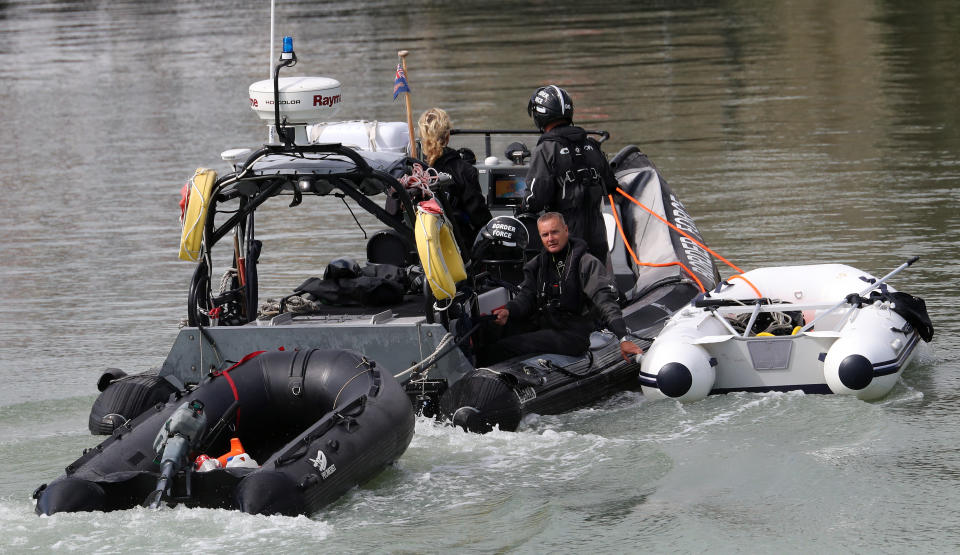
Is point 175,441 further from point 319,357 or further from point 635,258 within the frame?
point 635,258

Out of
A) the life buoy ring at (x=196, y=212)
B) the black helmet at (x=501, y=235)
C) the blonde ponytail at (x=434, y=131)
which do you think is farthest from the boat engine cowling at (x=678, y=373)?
the life buoy ring at (x=196, y=212)

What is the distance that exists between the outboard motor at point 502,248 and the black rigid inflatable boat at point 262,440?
1.59m

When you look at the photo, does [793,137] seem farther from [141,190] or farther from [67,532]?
[67,532]

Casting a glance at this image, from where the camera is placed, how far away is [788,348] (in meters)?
7.39

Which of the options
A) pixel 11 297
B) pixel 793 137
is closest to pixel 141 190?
pixel 11 297

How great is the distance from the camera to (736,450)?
6.65 m

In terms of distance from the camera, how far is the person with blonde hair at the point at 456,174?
8.35 meters

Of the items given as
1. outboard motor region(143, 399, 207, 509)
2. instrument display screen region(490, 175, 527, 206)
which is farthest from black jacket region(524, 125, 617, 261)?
outboard motor region(143, 399, 207, 509)

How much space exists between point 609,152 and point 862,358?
871 cm

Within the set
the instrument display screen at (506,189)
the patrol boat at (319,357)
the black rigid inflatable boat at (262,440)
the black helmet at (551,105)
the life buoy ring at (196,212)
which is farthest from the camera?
the instrument display screen at (506,189)

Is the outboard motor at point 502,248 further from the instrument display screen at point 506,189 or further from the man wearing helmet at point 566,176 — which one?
the instrument display screen at point 506,189

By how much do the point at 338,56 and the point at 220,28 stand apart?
7884mm

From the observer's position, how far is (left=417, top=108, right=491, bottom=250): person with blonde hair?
27.4ft

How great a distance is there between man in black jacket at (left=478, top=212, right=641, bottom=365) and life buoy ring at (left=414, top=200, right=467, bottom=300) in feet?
2.10
